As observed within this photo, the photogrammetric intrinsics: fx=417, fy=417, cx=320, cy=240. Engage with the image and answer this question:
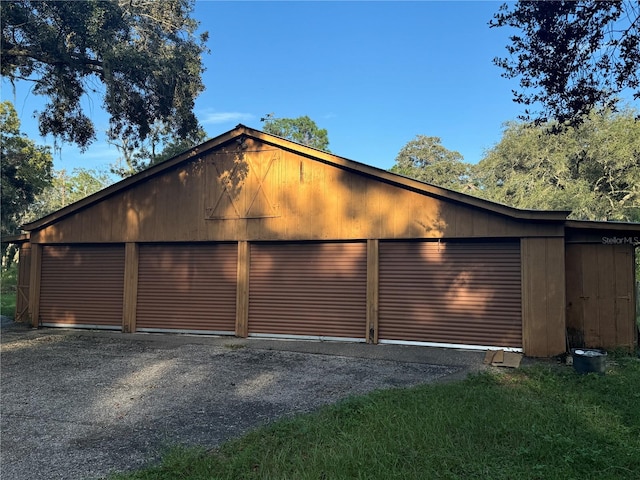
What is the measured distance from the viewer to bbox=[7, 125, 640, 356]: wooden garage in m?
8.81

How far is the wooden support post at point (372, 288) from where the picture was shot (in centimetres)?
981

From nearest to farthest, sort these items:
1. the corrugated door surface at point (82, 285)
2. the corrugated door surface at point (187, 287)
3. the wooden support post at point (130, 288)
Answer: the corrugated door surface at point (187, 287)
the wooden support post at point (130, 288)
the corrugated door surface at point (82, 285)

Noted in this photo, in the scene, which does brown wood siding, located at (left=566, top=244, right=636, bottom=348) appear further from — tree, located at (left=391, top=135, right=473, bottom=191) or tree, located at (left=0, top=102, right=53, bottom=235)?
tree, located at (left=391, top=135, right=473, bottom=191)

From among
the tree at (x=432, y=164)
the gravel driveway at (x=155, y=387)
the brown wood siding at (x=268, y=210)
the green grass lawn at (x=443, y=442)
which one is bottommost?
the gravel driveway at (x=155, y=387)

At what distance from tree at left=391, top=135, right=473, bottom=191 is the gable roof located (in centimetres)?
3065

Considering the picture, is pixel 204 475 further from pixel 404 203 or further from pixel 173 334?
pixel 173 334

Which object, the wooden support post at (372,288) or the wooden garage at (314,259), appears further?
the wooden support post at (372,288)

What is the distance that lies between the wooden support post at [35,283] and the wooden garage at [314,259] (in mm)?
42

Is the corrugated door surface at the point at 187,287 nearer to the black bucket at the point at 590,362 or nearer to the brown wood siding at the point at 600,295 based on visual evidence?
the black bucket at the point at 590,362

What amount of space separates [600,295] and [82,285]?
13247 mm

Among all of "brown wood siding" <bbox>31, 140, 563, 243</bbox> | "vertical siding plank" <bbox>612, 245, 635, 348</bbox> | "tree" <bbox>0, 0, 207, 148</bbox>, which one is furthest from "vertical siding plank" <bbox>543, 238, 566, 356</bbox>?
"tree" <bbox>0, 0, 207, 148</bbox>

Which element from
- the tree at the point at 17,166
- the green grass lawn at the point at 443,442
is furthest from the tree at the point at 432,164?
the green grass lawn at the point at 443,442

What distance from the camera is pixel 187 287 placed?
11305 millimetres

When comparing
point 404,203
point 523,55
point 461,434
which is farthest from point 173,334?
point 523,55
